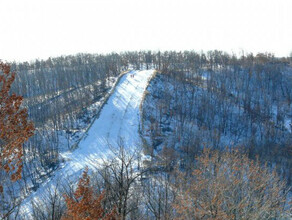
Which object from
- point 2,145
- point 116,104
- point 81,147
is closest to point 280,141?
point 116,104

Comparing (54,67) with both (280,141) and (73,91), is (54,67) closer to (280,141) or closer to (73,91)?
(73,91)

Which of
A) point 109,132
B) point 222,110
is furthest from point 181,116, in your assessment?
point 109,132

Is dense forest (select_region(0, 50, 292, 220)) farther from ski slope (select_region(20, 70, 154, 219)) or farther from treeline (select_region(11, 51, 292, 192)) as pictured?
ski slope (select_region(20, 70, 154, 219))

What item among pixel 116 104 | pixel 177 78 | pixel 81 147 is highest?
pixel 177 78

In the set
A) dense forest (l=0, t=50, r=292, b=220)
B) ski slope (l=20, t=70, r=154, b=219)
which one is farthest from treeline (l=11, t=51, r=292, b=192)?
ski slope (l=20, t=70, r=154, b=219)

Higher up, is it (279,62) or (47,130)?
(279,62)

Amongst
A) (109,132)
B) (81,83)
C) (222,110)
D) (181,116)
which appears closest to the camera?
(109,132)

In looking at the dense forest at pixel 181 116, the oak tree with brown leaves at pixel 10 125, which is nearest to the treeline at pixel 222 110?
the dense forest at pixel 181 116

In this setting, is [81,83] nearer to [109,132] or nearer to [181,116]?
[109,132]
